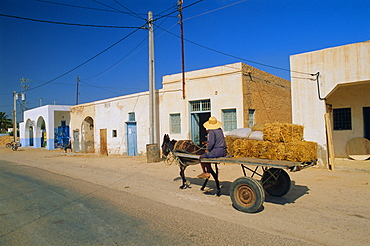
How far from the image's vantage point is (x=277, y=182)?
6.97m

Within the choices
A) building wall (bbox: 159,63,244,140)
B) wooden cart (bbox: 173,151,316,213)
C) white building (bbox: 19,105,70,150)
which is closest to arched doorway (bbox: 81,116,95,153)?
white building (bbox: 19,105,70,150)

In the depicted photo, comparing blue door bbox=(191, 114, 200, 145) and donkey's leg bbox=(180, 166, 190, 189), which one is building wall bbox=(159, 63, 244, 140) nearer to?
blue door bbox=(191, 114, 200, 145)

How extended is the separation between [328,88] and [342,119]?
352 centimetres

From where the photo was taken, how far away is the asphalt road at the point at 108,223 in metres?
4.48

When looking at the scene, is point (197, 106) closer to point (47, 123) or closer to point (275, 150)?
point (275, 150)

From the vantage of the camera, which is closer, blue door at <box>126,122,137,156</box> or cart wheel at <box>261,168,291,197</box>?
cart wheel at <box>261,168,291,197</box>

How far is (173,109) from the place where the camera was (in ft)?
54.1

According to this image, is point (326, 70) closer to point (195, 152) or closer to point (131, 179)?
point (195, 152)

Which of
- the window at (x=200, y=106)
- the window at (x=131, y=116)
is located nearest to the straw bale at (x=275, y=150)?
the window at (x=200, y=106)

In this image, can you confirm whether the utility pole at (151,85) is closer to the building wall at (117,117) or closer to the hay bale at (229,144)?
the building wall at (117,117)

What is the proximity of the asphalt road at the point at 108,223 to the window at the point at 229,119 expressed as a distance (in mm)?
7662

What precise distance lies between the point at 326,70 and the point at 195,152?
6694 millimetres

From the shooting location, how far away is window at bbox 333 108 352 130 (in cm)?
1342

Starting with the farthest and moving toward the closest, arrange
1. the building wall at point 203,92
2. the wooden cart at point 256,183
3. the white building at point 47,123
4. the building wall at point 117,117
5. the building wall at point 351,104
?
1. the white building at point 47,123
2. the building wall at point 117,117
3. the building wall at point 203,92
4. the building wall at point 351,104
5. the wooden cart at point 256,183
